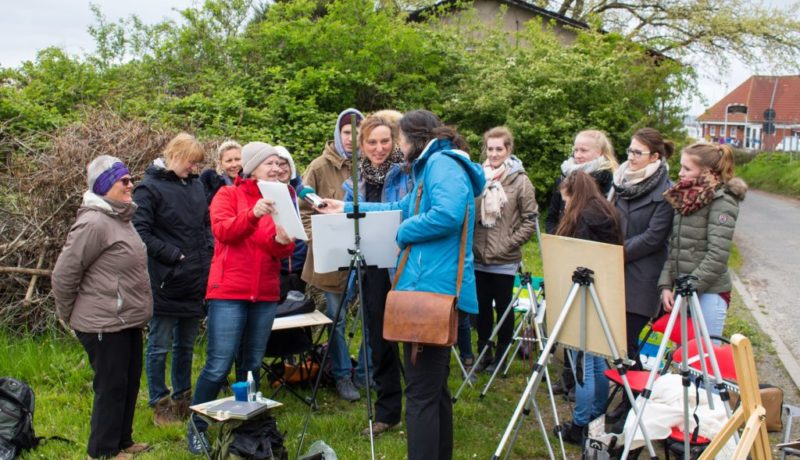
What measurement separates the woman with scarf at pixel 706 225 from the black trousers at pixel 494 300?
1.49 meters

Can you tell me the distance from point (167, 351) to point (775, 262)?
11.5 meters

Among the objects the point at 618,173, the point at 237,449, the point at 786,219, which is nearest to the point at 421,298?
the point at 237,449

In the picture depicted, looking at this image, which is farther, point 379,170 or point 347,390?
point 347,390

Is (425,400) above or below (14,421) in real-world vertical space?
above

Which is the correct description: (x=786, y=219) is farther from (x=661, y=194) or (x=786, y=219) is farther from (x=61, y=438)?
(x=61, y=438)

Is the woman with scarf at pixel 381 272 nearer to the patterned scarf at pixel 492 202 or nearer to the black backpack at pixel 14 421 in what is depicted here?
the patterned scarf at pixel 492 202

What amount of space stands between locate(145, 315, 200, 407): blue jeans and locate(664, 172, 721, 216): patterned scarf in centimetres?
337

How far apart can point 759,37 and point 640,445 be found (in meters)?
25.0

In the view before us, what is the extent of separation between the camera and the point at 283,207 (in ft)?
13.4

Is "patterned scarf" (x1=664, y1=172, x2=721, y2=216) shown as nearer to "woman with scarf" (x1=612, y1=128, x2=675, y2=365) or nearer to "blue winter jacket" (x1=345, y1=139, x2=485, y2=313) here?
"woman with scarf" (x1=612, y1=128, x2=675, y2=365)

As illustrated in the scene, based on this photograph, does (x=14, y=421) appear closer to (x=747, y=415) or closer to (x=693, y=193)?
(x=747, y=415)

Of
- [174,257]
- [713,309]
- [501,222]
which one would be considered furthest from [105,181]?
[713,309]

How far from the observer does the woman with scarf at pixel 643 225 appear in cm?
485

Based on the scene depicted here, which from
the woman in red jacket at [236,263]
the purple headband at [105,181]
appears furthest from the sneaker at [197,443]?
the purple headband at [105,181]
